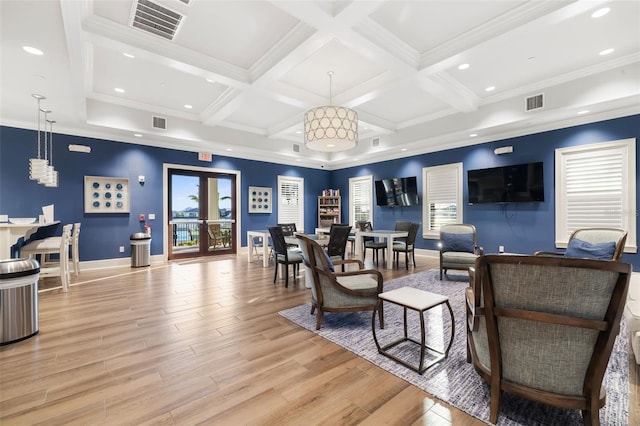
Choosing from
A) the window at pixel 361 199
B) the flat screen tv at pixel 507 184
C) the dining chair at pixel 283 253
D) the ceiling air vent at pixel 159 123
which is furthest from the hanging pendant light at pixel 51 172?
the flat screen tv at pixel 507 184

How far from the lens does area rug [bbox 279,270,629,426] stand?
1.61 metres

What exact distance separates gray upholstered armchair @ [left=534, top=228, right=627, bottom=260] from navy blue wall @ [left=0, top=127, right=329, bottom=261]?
745 centimetres

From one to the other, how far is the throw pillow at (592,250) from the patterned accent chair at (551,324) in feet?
8.38

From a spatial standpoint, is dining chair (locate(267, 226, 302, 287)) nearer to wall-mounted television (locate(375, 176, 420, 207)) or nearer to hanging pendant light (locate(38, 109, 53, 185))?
hanging pendant light (locate(38, 109, 53, 185))

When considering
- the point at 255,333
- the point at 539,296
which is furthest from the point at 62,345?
the point at 539,296

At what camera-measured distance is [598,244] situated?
3.35 meters

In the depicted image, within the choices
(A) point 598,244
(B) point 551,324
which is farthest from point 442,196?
(B) point 551,324

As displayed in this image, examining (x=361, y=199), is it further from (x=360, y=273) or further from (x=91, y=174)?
(x=91, y=174)

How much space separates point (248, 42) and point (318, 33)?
1.07 meters

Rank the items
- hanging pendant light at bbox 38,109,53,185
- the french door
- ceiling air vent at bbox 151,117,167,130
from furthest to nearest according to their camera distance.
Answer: the french door → ceiling air vent at bbox 151,117,167,130 → hanging pendant light at bbox 38,109,53,185

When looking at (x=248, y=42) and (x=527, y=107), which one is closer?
(x=248, y=42)

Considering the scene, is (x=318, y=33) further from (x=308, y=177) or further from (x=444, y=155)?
(x=308, y=177)

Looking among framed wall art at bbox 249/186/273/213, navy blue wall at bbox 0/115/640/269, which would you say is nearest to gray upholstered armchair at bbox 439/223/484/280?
navy blue wall at bbox 0/115/640/269

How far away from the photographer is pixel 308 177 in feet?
31.9
